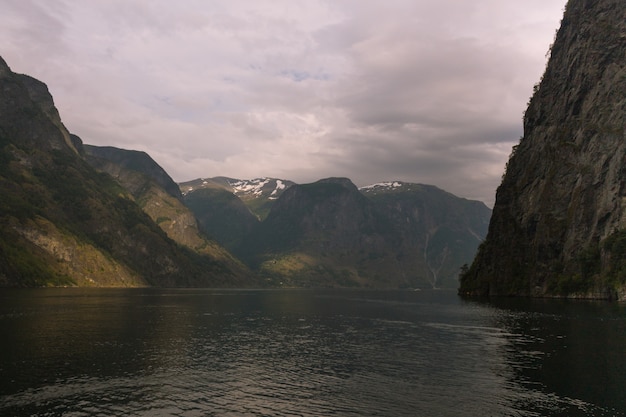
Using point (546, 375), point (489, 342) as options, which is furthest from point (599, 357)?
point (489, 342)

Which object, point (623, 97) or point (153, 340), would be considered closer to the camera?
point (153, 340)

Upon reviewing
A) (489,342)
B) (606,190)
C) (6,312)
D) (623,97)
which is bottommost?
(6,312)

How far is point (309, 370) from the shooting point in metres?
58.5

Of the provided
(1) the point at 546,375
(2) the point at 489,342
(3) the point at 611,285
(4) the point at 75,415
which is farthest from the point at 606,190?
(4) the point at 75,415

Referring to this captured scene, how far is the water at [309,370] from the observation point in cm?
4228

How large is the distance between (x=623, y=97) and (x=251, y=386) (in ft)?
679

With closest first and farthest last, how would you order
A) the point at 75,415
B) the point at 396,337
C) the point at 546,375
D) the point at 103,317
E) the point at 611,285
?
1. the point at 75,415
2. the point at 546,375
3. the point at 396,337
4. the point at 103,317
5. the point at 611,285

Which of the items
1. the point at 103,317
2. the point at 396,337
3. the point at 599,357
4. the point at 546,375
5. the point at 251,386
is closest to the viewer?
the point at 251,386

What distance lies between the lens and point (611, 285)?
171m

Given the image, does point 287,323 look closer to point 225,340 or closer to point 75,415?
point 225,340

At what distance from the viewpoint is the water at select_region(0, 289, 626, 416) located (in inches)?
1665

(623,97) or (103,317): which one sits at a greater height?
(623,97)

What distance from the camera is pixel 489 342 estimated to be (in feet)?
265

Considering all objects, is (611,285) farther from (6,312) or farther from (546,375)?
(6,312)
